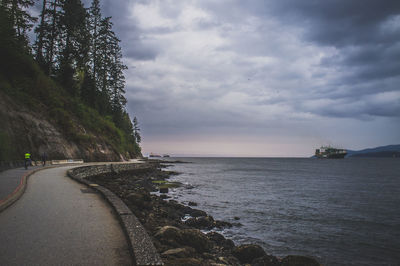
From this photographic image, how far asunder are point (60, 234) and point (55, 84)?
35.4 metres

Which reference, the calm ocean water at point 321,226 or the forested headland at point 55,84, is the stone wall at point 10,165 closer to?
the forested headland at point 55,84

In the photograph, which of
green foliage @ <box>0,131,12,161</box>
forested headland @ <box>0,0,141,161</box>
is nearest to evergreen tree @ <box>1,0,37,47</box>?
forested headland @ <box>0,0,141,161</box>

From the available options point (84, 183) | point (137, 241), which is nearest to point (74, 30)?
point (84, 183)

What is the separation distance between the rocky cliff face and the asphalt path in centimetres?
1463

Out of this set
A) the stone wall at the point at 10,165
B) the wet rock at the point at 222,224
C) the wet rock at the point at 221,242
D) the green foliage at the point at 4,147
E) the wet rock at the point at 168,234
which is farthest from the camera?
the green foliage at the point at 4,147

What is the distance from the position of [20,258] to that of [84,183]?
10142 mm

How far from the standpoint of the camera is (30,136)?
939 inches

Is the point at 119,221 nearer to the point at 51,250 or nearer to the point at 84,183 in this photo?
the point at 51,250

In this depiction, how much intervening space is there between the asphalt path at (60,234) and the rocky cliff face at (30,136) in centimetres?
1463

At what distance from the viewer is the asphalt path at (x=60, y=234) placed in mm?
4133

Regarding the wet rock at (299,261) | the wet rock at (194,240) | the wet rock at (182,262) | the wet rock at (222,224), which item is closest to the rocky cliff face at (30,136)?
the wet rock at (222,224)

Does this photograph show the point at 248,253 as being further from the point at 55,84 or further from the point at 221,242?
the point at 55,84

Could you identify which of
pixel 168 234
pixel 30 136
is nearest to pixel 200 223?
pixel 168 234

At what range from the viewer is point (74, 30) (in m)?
37.4
